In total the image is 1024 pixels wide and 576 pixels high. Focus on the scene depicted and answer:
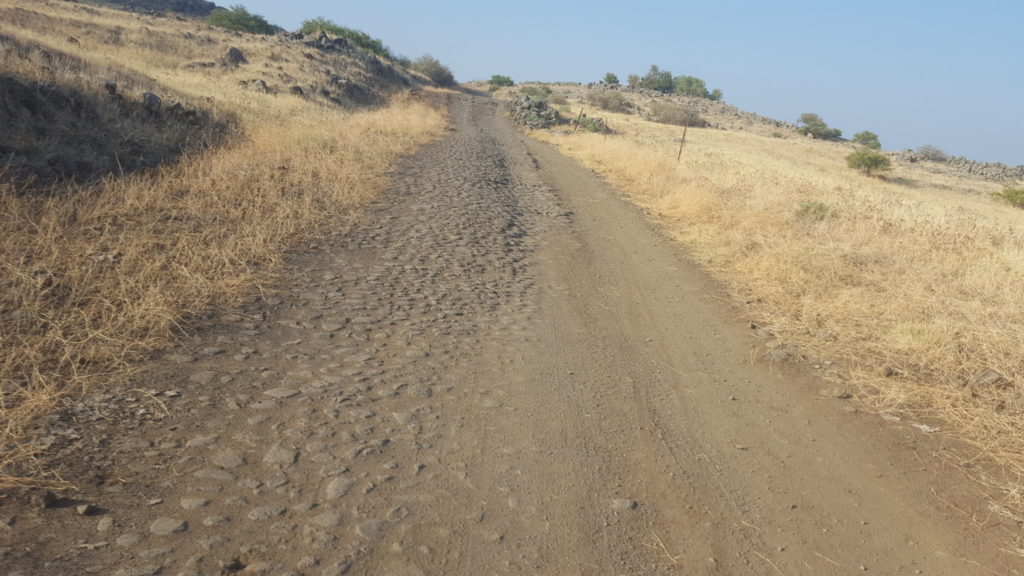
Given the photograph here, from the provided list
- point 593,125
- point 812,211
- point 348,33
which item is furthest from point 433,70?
point 812,211

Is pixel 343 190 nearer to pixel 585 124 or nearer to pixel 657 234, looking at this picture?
pixel 657 234

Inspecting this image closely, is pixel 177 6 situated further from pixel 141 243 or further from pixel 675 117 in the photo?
pixel 141 243

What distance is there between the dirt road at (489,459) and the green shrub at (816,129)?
70264 millimetres

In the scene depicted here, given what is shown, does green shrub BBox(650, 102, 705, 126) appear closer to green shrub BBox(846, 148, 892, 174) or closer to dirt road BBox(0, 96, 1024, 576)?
green shrub BBox(846, 148, 892, 174)

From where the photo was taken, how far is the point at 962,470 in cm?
371

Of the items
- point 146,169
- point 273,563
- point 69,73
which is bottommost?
point 273,563

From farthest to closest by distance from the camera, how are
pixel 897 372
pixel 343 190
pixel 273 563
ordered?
pixel 343 190
pixel 897 372
pixel 273 563

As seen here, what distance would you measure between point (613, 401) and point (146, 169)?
8.02 m

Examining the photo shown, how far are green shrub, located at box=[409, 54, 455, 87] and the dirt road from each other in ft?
219

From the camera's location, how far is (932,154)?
5041 centimetres

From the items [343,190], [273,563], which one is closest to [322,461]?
[273,563]

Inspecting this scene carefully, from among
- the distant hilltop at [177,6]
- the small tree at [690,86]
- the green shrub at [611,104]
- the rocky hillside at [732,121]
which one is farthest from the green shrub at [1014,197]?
the small tree at [690,86]

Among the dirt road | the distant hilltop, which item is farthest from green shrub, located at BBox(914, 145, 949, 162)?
the distant hilltop

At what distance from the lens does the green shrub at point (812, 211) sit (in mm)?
10984
